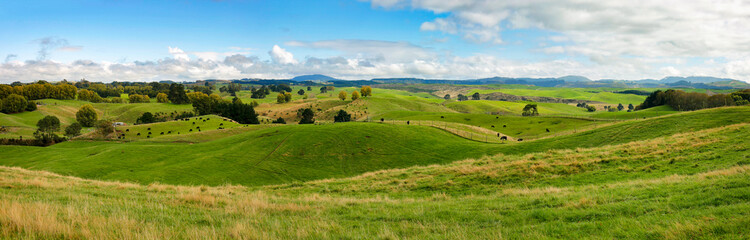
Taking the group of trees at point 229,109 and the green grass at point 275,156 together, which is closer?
the green grass at point 275,156

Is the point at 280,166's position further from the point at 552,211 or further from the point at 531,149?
the point at 552,211

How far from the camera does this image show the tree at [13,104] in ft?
413

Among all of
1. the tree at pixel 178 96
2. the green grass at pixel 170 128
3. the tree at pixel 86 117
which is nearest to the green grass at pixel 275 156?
the green grass at pixel 170 128

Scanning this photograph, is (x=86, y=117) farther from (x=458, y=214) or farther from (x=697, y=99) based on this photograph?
(x=697, y=99)

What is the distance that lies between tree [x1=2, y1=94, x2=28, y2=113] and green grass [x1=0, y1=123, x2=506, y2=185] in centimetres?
10051

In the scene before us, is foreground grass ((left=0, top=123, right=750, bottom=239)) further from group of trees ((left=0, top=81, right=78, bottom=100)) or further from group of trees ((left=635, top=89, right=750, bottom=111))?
group of trees ((left=0, top=81, right=78, bottom=100))

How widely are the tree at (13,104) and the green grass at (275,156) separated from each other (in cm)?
10051

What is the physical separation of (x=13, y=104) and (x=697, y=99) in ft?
803

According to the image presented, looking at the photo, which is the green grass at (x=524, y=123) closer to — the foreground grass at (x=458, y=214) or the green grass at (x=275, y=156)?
the green grass at (x=275, y=156)

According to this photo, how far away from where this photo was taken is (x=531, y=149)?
37.5 meters

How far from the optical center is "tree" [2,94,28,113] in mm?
125938

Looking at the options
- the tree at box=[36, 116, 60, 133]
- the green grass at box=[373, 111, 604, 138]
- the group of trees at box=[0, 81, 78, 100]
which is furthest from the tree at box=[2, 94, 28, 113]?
the green grass at box=[373, 111, 604, 138]

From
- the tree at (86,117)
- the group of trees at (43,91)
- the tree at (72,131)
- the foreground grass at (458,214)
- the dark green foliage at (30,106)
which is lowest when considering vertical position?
the tree at (72,131)

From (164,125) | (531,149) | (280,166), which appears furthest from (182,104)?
(531,149)
